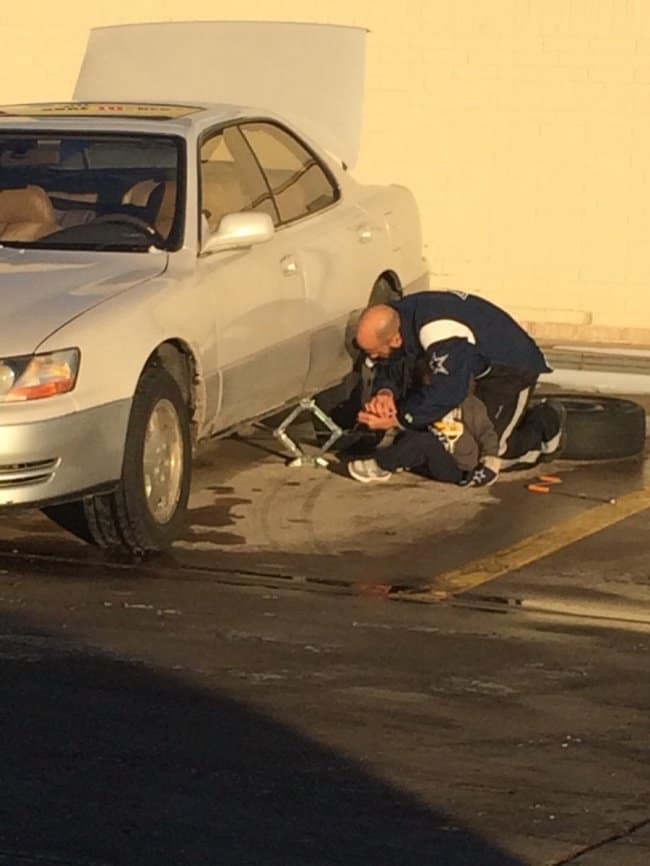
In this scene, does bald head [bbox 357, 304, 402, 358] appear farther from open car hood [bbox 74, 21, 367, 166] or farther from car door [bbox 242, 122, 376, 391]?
open car hood [bbox 74, 21, 367, 166]

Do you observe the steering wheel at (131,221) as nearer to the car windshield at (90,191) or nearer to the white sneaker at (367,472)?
the car windshield at (90,191)

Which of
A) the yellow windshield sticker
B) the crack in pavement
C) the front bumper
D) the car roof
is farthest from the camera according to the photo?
the yellow windshield sticker

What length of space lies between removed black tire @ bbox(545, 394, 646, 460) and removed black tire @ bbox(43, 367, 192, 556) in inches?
94.3

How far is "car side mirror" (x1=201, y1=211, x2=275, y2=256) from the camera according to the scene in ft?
30.3

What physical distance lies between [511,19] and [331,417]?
4343 mm

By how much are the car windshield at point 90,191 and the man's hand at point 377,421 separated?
4.13 feet

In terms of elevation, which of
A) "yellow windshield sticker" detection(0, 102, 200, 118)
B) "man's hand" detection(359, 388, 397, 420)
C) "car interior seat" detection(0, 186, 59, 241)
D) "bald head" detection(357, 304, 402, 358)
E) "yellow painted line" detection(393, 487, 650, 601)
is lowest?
"yellow painted line" detection(393, 487, 650, 601)

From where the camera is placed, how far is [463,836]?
5.70m

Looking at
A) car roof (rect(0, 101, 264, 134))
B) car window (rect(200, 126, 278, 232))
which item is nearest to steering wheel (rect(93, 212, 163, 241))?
car window (rect(200, 126, 278, 232))

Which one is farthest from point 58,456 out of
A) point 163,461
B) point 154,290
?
point 154,290

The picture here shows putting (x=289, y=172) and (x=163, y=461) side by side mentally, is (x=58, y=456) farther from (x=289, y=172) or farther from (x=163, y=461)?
(x=289, y=172)

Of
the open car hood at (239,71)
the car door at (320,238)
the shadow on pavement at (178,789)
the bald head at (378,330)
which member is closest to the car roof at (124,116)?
the car door at (320,238)

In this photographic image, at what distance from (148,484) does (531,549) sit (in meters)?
1.50

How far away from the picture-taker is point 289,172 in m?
10.5
